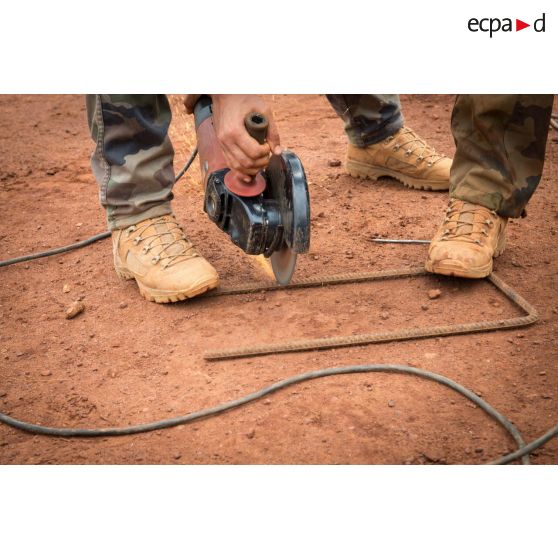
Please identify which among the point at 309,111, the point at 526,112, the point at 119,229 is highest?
the point at 526,112

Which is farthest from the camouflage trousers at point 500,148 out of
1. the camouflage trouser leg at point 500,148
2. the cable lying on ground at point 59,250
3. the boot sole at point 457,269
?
the cable lying on ground at point 59,250

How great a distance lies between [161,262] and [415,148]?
4.53ft

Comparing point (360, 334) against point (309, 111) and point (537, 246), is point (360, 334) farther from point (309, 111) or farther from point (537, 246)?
point (309, 111)

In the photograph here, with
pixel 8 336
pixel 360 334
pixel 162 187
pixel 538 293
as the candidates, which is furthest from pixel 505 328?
pixel 8 336

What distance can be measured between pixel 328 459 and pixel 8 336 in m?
1.24

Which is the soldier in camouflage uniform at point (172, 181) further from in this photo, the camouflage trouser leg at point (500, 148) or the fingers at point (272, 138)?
the fingers at point (272, 138)

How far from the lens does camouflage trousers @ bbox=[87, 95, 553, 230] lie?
2.40 meters

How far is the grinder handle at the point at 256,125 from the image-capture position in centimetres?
192

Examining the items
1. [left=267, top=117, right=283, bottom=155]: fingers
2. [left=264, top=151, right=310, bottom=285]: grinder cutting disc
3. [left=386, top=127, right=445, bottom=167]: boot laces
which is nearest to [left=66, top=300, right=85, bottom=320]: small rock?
[left=264, top=151, right=310, bottom=285]: grinder cutting disc

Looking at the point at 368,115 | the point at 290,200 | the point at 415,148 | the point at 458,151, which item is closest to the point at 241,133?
the point at 290,200

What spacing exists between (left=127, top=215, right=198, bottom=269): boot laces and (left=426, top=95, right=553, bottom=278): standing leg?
0.87 metres

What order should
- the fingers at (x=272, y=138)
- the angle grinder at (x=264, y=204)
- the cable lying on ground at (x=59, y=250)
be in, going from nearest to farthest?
the fingers at (x=272, y=138) → the angle grinder at (x=264, y=204) → the cable lying on ground at (x=59, y=250)

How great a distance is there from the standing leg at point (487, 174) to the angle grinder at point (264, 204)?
59 centimetres

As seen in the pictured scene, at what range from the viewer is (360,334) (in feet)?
7.41
